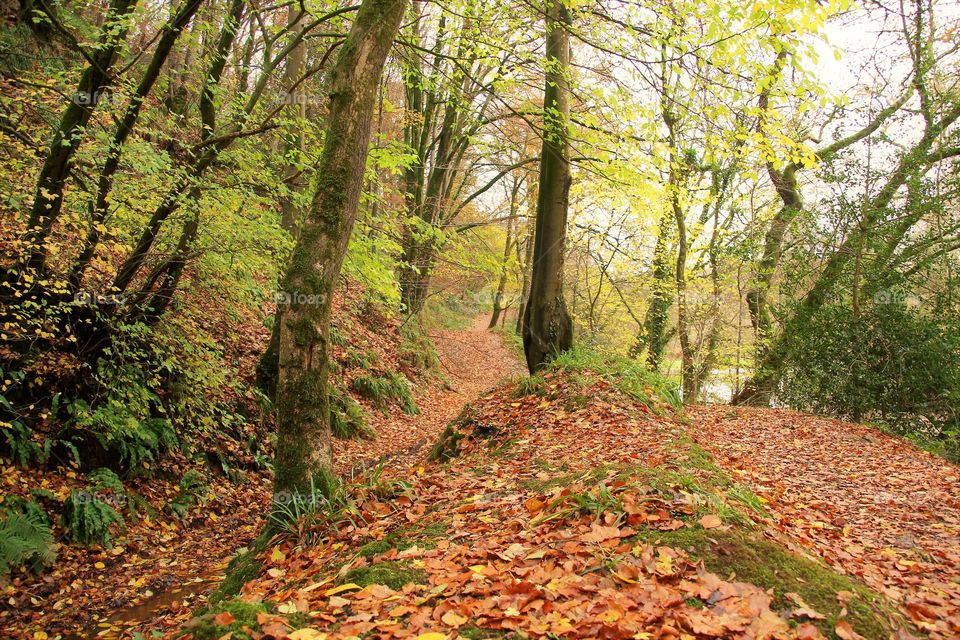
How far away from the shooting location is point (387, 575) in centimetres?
309

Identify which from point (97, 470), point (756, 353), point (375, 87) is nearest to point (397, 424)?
point (97, 470)

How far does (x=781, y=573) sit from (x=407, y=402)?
10631 mm

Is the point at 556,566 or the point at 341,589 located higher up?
the point at 556,566

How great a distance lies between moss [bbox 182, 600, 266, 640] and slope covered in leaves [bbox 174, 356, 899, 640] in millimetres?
11

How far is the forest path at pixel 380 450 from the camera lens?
4.56 metres

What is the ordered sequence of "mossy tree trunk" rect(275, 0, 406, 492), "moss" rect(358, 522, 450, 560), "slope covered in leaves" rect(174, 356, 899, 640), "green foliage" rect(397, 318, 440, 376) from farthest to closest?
"green foliage" rect(397, 318, 440, 376) → "mossy tree trunk" rect(275, 0, 406, 492) → "moss" rect(358, 522, 450, 560) → "slope covered in leaves" rect(174, 356, 899, 640)

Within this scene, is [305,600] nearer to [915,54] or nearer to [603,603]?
[603,603]

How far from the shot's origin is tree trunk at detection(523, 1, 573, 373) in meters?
8.48

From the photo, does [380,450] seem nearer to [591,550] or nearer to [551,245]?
[551,245]

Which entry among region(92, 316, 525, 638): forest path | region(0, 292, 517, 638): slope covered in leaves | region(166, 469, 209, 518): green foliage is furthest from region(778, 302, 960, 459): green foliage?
region(166, 469, 209, 518): green foliage

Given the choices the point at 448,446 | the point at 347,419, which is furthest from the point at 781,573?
the point at 347,419

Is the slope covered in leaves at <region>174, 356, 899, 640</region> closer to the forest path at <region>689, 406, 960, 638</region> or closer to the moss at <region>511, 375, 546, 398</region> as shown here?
the forest path at <region>689, 406, 960, 638</region>

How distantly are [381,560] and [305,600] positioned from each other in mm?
564

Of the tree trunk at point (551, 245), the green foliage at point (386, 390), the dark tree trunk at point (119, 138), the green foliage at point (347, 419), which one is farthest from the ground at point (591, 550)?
the green foliage at point (386, 390)
